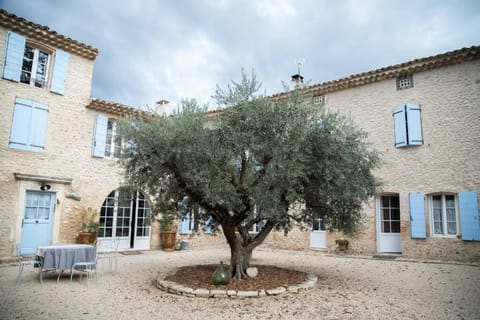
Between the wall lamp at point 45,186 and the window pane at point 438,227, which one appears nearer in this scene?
the wall lamp at point 45,186

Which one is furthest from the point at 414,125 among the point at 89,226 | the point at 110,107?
the point at 89,226

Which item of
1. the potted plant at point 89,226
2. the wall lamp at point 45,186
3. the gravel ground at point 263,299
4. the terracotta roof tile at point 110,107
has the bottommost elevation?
the gravel ground at point 263,299

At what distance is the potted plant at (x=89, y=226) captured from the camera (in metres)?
10.3

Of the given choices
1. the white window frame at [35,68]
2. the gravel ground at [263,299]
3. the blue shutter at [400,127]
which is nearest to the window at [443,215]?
the blue shutter at [400,127]

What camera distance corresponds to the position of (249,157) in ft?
20.9

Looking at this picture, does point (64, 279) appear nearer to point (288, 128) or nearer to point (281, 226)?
point (281, 226)

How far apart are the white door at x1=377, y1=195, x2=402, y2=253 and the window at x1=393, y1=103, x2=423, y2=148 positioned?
198 centimetres

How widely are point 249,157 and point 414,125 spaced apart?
705 cm

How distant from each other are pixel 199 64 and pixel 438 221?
9036 millimetres

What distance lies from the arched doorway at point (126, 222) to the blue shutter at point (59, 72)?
153 inches

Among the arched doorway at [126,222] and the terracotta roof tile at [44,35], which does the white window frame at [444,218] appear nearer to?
the arched doorway at [126,222]

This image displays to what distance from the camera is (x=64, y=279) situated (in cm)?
698

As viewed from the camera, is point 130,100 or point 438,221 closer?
point 438,221

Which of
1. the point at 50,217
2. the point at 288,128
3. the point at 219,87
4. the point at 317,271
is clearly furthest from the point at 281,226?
the point at 50,217
